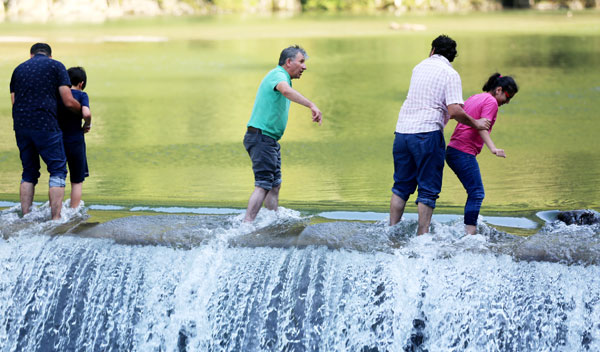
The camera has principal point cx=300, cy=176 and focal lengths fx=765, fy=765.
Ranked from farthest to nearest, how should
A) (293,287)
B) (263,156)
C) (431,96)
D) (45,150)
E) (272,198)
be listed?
(272,198)
(45,150)
(263,156)
(293,287)
(431,96)

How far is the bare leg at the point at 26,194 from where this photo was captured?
6.54 m

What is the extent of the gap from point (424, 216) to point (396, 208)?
0.28 m

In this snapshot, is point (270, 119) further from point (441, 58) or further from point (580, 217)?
point (580, 217)

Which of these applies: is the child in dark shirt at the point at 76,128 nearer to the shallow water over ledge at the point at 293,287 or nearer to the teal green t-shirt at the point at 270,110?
the shallow water over ledge at the point at 293,287

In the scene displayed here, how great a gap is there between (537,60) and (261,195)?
1903 centimetres

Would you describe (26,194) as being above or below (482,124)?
below

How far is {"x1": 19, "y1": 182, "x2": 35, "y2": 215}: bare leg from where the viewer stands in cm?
654

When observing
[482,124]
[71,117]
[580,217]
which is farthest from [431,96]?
[71,117]

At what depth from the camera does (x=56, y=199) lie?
644 cm

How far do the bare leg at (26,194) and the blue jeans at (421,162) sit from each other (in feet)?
10.3

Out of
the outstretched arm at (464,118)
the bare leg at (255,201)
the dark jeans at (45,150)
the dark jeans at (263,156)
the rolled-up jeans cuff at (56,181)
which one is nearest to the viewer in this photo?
the outstretched arm at (464,118)

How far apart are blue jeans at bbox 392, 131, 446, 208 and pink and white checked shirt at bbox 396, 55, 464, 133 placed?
7 centimetres

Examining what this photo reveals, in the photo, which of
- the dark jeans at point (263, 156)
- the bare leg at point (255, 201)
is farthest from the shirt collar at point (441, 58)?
the bare leg at point (255, 201)

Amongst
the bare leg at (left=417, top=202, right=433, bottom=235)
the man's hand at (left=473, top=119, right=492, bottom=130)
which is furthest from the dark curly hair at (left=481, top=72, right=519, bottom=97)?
the bare leg at (left=417, top=202, right=433, bottom=235)
